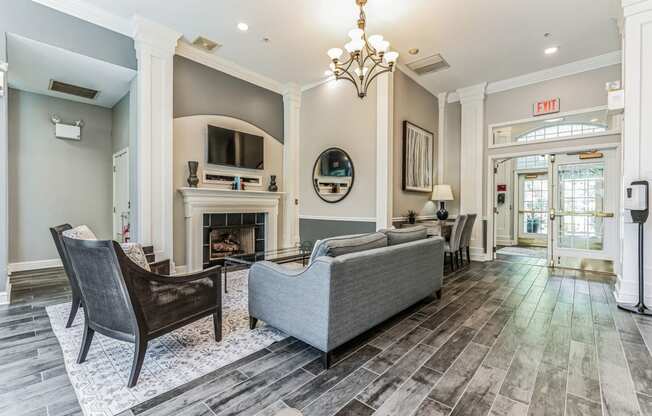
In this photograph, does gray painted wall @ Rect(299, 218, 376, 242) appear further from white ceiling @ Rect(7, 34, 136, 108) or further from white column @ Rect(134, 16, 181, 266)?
white ceiling @ Rect(7, 34, 136, 108)

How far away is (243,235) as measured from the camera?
17.1 ft

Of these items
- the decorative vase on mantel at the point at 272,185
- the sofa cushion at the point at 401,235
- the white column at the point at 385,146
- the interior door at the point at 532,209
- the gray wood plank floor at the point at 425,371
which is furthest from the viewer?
the interior door at the point at 532,209

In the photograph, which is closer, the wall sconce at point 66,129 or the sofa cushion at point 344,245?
the sofa cushion at point 344,245

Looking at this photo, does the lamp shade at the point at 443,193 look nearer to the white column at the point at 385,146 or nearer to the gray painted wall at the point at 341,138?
the white column at the point at 385,146

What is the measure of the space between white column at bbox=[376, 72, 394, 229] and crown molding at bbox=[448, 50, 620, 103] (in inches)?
95.1

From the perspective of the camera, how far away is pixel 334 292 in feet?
6.24

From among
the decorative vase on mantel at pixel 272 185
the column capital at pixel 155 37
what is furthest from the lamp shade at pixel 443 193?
the column capital at pixel 155 37

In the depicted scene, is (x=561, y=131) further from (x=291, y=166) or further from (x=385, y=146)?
(x=291, y=166)

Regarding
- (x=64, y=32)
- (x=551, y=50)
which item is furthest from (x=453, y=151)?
(x=64, y=32)

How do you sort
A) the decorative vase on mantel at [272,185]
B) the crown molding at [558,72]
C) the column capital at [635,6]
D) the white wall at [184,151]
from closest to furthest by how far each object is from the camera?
1. the column capital at [635,6]
2. the white wall at [184,151]
3. the crown molding at [558,72]
4. the decorative vase on mantel at [272,185]

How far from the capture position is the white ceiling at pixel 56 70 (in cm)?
340

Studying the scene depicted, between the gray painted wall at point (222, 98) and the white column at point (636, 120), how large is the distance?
4945 mm

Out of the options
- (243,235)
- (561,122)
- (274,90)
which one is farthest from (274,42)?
(561,122)

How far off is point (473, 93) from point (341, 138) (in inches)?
113
